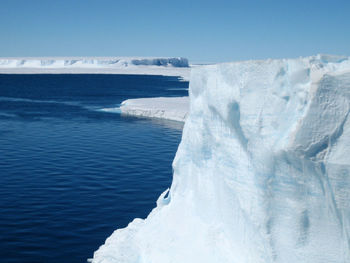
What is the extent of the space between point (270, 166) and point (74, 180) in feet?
45.4

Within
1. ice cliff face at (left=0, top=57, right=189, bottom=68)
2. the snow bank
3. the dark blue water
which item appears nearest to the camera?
the dark blue water

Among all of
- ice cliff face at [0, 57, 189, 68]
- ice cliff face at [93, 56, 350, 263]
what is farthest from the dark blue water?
ice cliff face at [0, 57, 189, 68]

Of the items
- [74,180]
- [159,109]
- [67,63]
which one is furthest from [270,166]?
[67,63]

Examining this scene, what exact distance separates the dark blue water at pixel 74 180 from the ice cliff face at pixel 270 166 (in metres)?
4.83

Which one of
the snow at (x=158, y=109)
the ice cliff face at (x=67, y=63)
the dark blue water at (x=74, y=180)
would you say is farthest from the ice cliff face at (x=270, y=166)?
the ice cliff face at (x=67, y=63)

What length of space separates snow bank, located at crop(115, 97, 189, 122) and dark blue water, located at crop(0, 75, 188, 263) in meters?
2.10

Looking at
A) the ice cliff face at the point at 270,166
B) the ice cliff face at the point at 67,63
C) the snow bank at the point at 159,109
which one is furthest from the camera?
the ice cliff face at the point at 67,63

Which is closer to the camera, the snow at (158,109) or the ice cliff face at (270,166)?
the ice cliff face at (270,166)

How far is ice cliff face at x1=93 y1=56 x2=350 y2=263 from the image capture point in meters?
6.33

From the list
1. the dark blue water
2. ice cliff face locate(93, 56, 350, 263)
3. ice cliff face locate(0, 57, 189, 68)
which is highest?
ice cliff face locate(0, 57, 189, 68)

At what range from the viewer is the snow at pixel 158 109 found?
123ft

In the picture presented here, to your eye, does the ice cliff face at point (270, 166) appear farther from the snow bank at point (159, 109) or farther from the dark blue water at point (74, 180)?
the snow bank at point (159, 109)

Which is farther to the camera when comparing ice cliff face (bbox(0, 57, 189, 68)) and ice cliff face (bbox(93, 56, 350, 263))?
ice cliff face (bbox(0, 57, 189, 68))

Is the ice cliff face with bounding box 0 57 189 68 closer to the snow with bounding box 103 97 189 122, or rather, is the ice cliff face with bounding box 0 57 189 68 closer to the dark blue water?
the snow with bounding box 103 97 189 122
